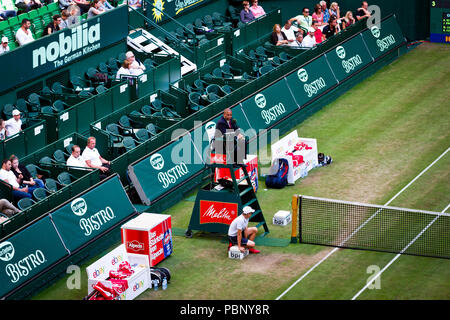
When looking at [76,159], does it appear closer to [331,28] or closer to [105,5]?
[105,5]

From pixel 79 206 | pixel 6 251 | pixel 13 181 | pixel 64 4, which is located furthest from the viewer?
pixel 64 4

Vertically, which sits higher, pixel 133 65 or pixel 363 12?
pixel 133 65

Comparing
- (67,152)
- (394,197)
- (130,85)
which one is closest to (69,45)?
(130,85)

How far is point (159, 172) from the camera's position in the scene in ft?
86.9

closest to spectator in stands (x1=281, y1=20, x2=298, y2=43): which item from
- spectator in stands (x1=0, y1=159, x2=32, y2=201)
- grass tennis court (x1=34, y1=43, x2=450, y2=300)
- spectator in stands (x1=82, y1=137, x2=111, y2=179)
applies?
grass tennis court (x1=34, y1=43, x2=450, y2=300)

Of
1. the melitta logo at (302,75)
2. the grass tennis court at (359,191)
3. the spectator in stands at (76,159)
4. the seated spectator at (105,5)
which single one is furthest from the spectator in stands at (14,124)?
the melitta logo at (302,75)

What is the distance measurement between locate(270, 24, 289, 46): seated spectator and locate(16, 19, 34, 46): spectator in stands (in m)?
10.6

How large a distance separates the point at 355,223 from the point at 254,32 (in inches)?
604

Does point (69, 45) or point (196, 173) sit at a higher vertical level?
point (69, 45)

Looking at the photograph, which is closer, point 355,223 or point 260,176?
point 355,223

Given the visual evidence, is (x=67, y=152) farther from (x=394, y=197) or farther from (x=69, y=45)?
(x=394, y=197)

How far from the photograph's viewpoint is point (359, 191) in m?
26.9

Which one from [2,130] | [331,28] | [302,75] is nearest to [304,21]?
[331,28]

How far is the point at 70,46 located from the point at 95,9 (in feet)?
A: 6.78
